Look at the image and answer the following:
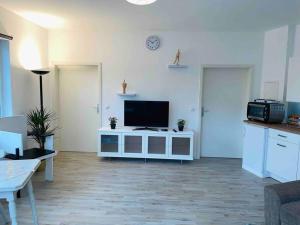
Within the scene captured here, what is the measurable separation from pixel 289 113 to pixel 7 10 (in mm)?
4923

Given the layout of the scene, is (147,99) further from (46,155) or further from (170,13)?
(46,155)

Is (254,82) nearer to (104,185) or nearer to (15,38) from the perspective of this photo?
(104,185)

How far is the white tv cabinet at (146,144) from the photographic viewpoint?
456 centimetres

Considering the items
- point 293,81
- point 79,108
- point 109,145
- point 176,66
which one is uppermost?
point 176,66

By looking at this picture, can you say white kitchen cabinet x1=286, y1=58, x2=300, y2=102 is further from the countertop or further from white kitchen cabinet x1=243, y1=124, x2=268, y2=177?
white kitchen cabinet x1=243, y1=124, x2=268, y2=177

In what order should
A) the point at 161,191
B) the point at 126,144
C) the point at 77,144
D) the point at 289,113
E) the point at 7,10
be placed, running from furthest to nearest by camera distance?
the point at 77,144 < the point at 126,144 < the point at 289,113 < the point at 7,10 < the point at 161,191

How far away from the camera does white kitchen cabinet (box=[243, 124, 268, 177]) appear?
388 centimetres

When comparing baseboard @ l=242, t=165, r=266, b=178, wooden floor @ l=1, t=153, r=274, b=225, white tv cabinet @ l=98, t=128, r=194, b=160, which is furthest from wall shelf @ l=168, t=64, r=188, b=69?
baseboard @ l=242, t=165, r=266, b=178

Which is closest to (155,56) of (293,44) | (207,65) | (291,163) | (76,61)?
(207,65)

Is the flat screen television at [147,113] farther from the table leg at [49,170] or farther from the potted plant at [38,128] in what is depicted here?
the table leg at [49,170]

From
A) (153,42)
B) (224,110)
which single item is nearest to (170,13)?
(153,42)

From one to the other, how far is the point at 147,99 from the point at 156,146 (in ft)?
3.26

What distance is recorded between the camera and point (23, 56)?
403 cm

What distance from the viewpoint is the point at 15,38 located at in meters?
3.80
